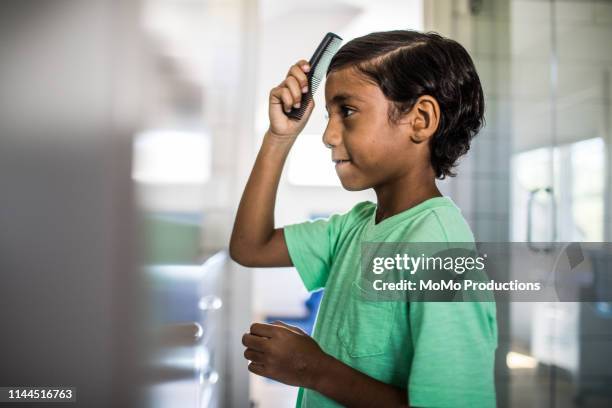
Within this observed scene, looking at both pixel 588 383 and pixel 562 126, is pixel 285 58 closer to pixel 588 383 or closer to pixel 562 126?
pixel 562 126

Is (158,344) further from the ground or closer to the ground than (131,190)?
closer to the ground

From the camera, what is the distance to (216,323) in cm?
95

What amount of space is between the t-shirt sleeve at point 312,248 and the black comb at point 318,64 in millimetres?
121

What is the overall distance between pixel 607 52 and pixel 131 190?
1438 millimetres

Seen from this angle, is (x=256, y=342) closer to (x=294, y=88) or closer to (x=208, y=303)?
(x=294, y=88)

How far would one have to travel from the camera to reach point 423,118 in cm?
44

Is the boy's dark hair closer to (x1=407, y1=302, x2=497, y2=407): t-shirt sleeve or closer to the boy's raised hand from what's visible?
the boy's raised hand

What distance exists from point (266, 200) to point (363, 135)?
0.13m

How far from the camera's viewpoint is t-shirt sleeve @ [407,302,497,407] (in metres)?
0.34

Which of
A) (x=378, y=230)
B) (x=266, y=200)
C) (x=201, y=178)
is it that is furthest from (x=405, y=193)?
(x=201, y=178)

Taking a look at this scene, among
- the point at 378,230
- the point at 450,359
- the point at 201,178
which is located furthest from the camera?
the point at 201,178

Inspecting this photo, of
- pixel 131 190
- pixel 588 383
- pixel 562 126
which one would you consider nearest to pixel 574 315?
pixel 588 383

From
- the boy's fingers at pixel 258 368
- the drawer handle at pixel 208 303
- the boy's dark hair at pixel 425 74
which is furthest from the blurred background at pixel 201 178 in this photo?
the boy's dark hair at pixel 425 74

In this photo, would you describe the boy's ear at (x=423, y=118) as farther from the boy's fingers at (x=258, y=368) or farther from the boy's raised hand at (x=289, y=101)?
the boy's fingers at (x=258, y=368)
